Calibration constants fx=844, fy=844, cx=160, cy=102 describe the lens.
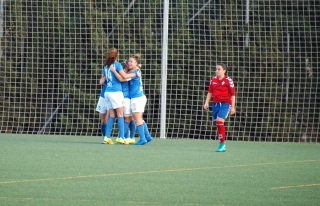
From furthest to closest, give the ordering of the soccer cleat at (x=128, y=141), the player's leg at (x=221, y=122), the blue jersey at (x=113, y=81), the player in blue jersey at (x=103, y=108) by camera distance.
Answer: the player in blue jersey at (x=103, y=108) < the soccer cleat at (x=128, y=141) < the blue jersey at (x=113, y=81) < the player's leg at (x=221, y=122)

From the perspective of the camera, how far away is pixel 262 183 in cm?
810

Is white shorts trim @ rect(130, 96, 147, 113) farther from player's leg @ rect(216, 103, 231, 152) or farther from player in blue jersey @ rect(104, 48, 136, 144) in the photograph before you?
player's leg @ rect(216, 103, 231, 152)

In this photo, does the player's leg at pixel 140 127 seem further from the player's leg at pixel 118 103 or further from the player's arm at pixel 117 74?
the player's arm at pixel 117 74

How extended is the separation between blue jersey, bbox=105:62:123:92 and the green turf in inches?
92.4

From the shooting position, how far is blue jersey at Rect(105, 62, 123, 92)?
14891 millimetres

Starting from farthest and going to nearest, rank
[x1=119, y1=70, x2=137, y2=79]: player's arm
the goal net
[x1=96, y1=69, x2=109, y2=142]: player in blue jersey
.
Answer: the goal net, [x1=96, y1=69, x2=109, y2=142]: player in blue jersey, [x1=119, y1=70, x2=137, y2=79]: player's arm

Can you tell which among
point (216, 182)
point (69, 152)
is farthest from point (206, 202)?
point (69, 152)

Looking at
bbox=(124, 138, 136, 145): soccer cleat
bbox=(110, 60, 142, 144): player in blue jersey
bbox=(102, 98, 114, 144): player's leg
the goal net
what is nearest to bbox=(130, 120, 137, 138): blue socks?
bbox=(110, 60, 142, 144): player in blue jersey

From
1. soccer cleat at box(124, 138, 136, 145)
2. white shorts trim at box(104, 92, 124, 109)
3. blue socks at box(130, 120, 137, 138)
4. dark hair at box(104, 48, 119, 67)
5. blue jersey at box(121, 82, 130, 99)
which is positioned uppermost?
dark hair at box(104, 48, 119, 67)

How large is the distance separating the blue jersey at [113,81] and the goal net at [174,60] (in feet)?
15.8

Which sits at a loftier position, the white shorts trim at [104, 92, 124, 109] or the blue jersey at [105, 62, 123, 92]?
the blue jersey at [105, 62, 123, 92]

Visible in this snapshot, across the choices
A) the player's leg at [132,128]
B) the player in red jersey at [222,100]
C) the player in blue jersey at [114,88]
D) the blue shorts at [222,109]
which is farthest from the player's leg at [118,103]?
the blue shorts at [222,109]

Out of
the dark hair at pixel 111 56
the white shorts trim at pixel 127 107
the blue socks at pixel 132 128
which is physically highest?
the dark hair at pixel 111 56

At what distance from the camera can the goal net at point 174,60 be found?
65.4ft
